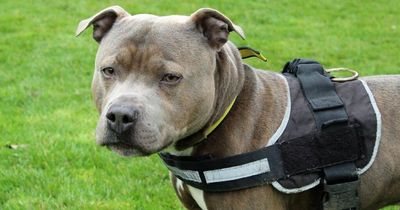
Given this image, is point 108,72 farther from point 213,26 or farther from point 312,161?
point 312,161

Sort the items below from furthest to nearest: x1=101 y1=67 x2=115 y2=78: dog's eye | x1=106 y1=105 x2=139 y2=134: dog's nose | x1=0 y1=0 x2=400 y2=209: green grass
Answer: x1=0 y1=0 x2=400 y2=209: green grass
x1=101 y1=67 x2=115 y2=78: dog's eye
x1=106 y1=105 x2=139 y2=134: dog's nose

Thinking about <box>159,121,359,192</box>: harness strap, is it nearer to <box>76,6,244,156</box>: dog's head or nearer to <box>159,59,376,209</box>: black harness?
<box>159,59,376,209</box>: black harness

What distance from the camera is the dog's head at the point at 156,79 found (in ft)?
10.4

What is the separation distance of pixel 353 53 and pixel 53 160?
17.4 feet

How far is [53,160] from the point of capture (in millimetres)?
5789

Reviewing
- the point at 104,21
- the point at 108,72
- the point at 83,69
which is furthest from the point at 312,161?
the point at 83,69

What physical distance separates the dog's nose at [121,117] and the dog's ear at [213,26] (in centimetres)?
65

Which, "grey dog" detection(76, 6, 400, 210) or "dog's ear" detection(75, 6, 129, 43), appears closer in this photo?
"grey dog" detection(76, 6, 400, 210)

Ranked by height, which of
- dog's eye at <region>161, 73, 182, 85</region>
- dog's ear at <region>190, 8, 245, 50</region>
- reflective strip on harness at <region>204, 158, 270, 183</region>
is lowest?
reflective strip on harness at <region>204, 158, 270, 183</region>

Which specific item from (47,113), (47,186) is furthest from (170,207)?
(47,113)

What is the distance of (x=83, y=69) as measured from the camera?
328 inches

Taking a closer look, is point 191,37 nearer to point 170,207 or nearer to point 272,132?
point 272,132

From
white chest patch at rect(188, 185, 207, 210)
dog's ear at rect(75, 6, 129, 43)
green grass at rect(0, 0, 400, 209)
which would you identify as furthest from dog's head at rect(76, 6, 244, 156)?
green grass at rect(0, 0, 400, 209)

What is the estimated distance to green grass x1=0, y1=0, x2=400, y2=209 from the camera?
210 inches
